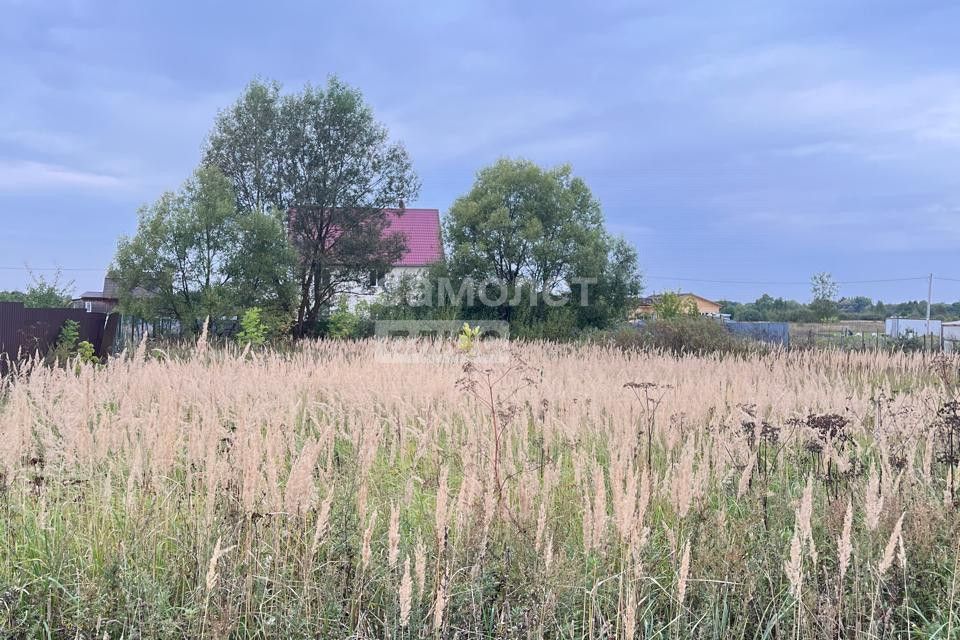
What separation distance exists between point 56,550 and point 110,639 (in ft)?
1.82

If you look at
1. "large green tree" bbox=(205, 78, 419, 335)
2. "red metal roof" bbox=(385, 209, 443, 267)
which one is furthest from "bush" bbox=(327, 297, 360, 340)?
"red metal roof" bbox=(385, 209, 443, 267)

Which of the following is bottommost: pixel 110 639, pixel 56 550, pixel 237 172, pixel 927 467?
pixel 110 639

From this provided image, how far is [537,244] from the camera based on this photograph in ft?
79.3

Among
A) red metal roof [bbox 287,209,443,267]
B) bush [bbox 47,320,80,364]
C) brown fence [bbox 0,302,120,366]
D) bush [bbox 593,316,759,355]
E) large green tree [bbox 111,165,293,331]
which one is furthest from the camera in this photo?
red metal roof [bbox 287,209,443,267]

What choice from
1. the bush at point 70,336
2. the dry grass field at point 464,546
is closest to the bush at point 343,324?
the bush at point 70,336

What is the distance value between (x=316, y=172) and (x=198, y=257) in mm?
6886

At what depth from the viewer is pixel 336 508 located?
2.88 metres

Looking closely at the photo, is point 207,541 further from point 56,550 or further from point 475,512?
point 475,512

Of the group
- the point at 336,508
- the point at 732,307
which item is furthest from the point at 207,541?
the point at 732,307

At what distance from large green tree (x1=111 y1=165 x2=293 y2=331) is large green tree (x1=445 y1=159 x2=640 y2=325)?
720 centimetres

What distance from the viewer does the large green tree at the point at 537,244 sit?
24.3 m

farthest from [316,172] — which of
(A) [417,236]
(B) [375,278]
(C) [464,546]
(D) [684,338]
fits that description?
(C) [464,546]

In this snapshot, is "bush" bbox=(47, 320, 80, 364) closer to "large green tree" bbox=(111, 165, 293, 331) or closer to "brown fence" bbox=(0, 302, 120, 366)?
"brown fence" bbox=(0, 302, 120, 366)

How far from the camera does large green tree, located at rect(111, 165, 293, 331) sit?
19141 millimetres
